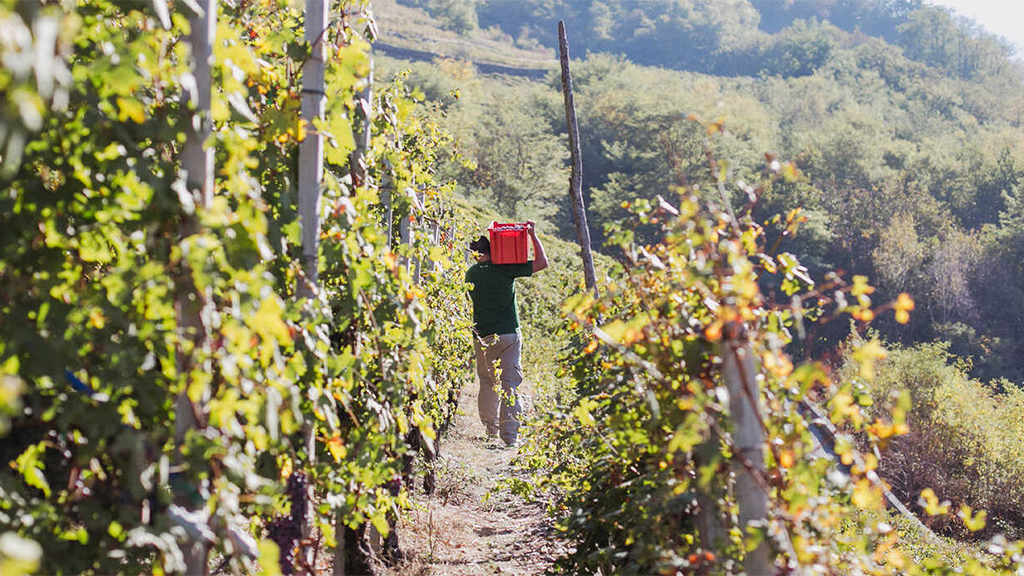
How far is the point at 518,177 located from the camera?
4428 centimetres

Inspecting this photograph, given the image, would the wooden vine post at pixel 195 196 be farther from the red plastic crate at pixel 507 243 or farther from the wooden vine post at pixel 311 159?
the red plastic crate at pixel 507 243

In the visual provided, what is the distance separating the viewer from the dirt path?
452 centimetres

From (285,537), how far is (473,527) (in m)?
3.38

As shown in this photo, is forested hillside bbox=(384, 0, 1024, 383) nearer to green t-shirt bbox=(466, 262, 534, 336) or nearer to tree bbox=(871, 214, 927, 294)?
tree bbox=(871, 214, 927, 294)

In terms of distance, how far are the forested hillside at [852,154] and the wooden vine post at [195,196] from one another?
1337cm

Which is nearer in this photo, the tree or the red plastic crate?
the red plastic crate

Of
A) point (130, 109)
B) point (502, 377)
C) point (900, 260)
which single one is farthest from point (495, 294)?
point (900, 260)

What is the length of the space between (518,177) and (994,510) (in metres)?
30.6

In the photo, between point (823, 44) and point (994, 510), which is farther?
point (823, 44)

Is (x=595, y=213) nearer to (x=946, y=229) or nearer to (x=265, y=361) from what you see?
(x=946, y=229)

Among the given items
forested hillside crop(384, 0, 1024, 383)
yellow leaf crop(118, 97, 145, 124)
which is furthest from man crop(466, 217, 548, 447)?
forested hillside crop(384, 0, 1024, 383)

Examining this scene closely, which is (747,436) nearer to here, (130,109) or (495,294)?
(130,109)

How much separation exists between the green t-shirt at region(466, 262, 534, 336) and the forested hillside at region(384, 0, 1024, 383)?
28.8ft

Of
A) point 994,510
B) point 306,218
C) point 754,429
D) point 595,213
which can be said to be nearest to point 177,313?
point 306,218
